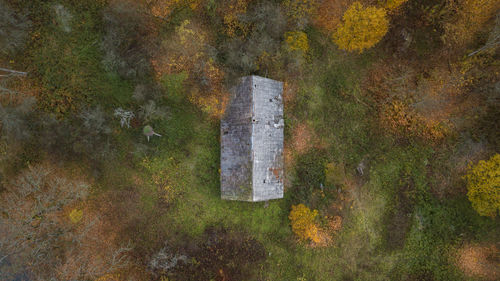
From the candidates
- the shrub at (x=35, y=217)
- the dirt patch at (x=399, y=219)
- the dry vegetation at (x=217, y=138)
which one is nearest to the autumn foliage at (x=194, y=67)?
the dry vegetation at (x=217, y=138)

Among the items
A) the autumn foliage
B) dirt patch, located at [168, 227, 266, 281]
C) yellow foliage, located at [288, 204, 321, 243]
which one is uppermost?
the autumn foliage

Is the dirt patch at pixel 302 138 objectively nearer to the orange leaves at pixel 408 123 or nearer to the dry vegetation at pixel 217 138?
the dry vegetation at pixel 217 138

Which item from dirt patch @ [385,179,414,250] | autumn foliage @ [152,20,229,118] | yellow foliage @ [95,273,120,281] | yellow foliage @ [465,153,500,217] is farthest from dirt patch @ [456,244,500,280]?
yellow foliage @ [95,273,120,281]

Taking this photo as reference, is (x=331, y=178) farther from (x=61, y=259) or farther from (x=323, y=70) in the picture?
(x=61, y=259)

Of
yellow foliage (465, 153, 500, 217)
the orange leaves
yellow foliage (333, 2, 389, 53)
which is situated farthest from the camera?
the orange leaves

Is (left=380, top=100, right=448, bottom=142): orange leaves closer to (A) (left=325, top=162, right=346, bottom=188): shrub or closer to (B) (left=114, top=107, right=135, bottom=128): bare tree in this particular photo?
(A) (left=325, top=162, right=346, bottom=188): shrub

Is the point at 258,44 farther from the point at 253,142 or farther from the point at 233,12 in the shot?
the point at 253,142

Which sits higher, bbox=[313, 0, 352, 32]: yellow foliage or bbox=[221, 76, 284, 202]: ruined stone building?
bbox=[313, 0, 352, 32]: yellow foliage
